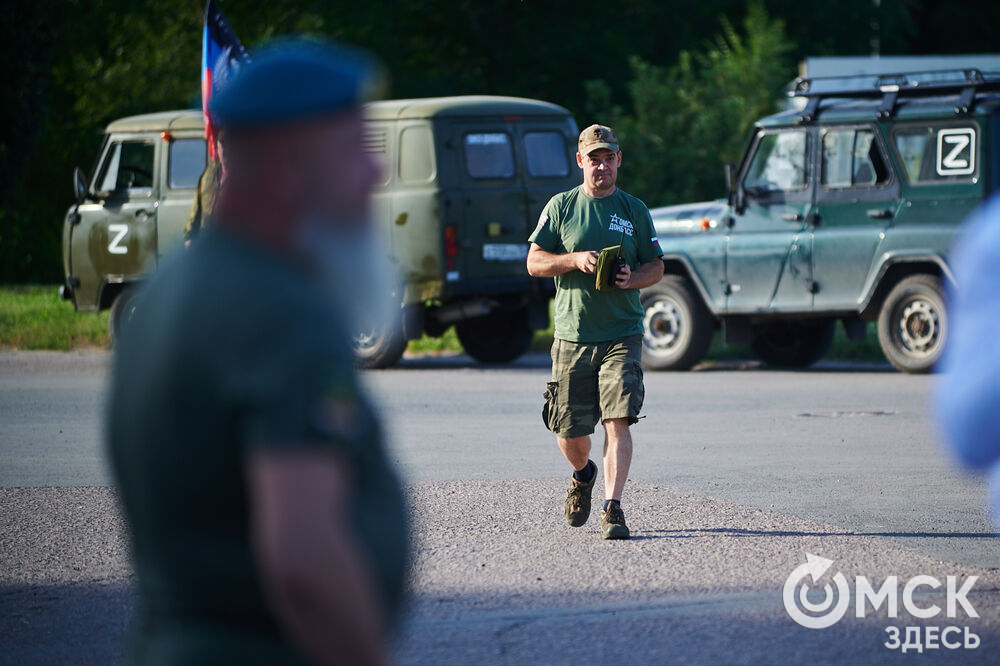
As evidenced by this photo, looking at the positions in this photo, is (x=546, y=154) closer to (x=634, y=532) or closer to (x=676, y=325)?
(x=676, y=325)

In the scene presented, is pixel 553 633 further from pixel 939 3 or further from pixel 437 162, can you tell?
pixel 939 3

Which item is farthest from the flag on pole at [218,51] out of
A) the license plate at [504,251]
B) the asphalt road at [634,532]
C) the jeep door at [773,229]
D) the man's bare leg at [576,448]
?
the man's bare leg at [576,448]

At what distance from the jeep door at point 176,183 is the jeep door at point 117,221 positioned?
0.39 feet

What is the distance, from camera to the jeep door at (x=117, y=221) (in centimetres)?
1653

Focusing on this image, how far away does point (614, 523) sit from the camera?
687cm

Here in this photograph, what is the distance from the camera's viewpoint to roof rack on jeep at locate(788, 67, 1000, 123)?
14.3 meters

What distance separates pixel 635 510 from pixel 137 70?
28203 millimetres

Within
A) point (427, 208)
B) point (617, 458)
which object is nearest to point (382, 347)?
point (427, 208)

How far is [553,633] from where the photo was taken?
204 inches

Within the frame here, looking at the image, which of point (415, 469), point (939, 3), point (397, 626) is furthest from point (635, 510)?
point (939, 3)

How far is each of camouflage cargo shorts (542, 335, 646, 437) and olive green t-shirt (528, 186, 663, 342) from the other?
0.05 meters

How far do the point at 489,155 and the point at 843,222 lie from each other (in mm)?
3833

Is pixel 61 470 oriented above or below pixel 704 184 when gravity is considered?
below
